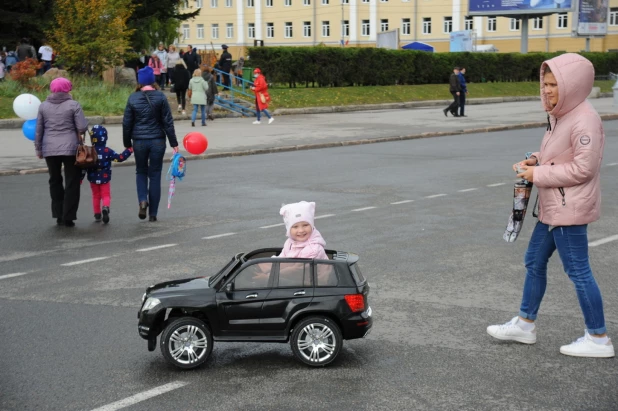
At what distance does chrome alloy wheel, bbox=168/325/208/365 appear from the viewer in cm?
562

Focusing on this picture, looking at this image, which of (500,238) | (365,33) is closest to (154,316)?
(500,238)

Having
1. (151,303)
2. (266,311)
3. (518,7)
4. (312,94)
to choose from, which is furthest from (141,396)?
(518,7)

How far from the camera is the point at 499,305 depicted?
23.6 feet

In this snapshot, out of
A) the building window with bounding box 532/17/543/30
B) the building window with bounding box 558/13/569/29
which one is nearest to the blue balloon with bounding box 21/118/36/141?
the building window with bounding box 558/13/569/29

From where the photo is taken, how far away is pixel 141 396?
17.0ft

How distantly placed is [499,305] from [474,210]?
4987 mm

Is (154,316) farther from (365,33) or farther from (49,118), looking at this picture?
(365,33)

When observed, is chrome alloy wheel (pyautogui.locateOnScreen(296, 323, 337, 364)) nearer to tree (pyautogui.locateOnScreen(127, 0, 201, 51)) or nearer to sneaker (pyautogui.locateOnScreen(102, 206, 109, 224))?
sneaker (pyautogui.locateOnScreen(102, 206, 109, 224))

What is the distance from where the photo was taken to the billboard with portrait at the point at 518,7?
55844 mm

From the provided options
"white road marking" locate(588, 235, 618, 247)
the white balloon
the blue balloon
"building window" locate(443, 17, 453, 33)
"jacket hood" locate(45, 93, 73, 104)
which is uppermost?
"building window" locate(443, 17, 453, 33)

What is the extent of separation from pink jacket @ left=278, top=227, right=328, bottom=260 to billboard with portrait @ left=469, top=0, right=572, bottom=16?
5312cm

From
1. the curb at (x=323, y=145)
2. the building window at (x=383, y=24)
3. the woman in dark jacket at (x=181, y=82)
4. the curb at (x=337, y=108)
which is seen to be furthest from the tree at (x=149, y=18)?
the building window at (x=383, y=24)

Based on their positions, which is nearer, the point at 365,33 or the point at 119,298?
the point at 119,298

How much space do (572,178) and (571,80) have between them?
0.61 metres
